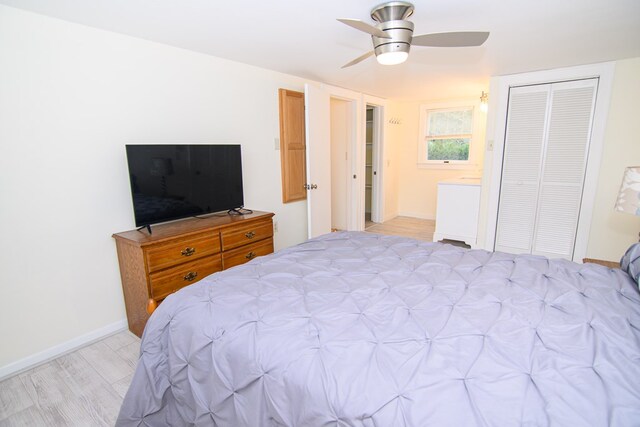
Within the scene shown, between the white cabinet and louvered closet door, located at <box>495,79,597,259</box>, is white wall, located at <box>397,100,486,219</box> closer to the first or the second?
the white cabinet

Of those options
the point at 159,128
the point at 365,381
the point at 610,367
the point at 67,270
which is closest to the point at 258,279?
the point at 365,381

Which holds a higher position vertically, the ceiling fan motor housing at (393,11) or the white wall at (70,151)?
the ceiling fan motor housing at (393,11)

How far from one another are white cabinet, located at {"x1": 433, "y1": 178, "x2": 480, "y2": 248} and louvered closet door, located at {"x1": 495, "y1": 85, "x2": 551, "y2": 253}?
302mm

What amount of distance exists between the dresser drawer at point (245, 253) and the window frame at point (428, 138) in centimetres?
405

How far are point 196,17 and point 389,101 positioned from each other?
424 centimetres

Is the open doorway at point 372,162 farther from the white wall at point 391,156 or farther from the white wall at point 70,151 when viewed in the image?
the white wall at point 70,151

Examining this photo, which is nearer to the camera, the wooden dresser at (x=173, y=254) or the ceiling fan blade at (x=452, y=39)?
the ceiling fan blade at (x=452, y=39)

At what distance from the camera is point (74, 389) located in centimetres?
196

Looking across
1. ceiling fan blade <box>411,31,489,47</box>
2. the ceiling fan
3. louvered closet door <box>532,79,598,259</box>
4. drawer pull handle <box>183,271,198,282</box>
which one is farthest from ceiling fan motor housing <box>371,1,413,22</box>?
louvered closet door <box>532,79,598,259</box>

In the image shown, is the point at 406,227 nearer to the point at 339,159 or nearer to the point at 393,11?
the point at 339,159

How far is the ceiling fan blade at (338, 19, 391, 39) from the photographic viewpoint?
1.70 metres

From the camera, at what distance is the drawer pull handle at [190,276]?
2.51 meters

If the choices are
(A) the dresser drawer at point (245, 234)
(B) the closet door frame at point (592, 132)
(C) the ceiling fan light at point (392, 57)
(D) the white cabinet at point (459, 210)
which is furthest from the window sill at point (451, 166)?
(C) the ceiling fan light at point (392, 57)

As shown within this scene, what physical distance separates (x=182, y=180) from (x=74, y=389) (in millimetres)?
1585
